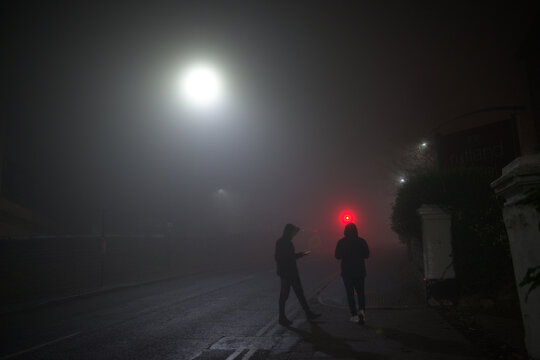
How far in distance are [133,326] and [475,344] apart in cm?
633

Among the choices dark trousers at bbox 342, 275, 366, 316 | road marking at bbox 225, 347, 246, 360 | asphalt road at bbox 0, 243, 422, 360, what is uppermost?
dark trousers at bbox 342, 275, 366, 316

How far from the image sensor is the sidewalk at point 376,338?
576 cm

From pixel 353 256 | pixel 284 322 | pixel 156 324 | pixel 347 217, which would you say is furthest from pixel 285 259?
pixel 347 217

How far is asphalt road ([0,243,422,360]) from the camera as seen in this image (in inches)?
255

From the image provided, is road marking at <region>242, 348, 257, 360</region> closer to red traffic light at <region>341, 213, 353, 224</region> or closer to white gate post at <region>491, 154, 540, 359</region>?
white gate post at <region>491, 154, 540, 359</region>

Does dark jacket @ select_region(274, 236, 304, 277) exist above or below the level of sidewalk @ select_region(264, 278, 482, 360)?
above

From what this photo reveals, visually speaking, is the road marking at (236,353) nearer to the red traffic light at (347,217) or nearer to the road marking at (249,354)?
the road marking at (249,354)

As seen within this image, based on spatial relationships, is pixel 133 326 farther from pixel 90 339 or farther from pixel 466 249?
pixel 466 249

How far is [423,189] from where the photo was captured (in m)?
10.2

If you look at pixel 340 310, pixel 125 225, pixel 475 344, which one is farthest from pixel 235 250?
pixel 475 344

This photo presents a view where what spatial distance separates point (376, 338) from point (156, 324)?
14.8 feet

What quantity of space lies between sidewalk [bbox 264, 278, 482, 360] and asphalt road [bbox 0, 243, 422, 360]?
519 millimetres

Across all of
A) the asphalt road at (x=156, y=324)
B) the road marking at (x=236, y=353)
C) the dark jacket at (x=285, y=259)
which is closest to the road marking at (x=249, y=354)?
the asphalt road at (x=156, y=324)

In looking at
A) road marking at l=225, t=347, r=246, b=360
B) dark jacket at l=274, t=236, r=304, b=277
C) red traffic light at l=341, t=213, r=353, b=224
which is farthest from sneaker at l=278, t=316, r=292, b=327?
red traffic light at l=341, t=213, r=353, b=224
